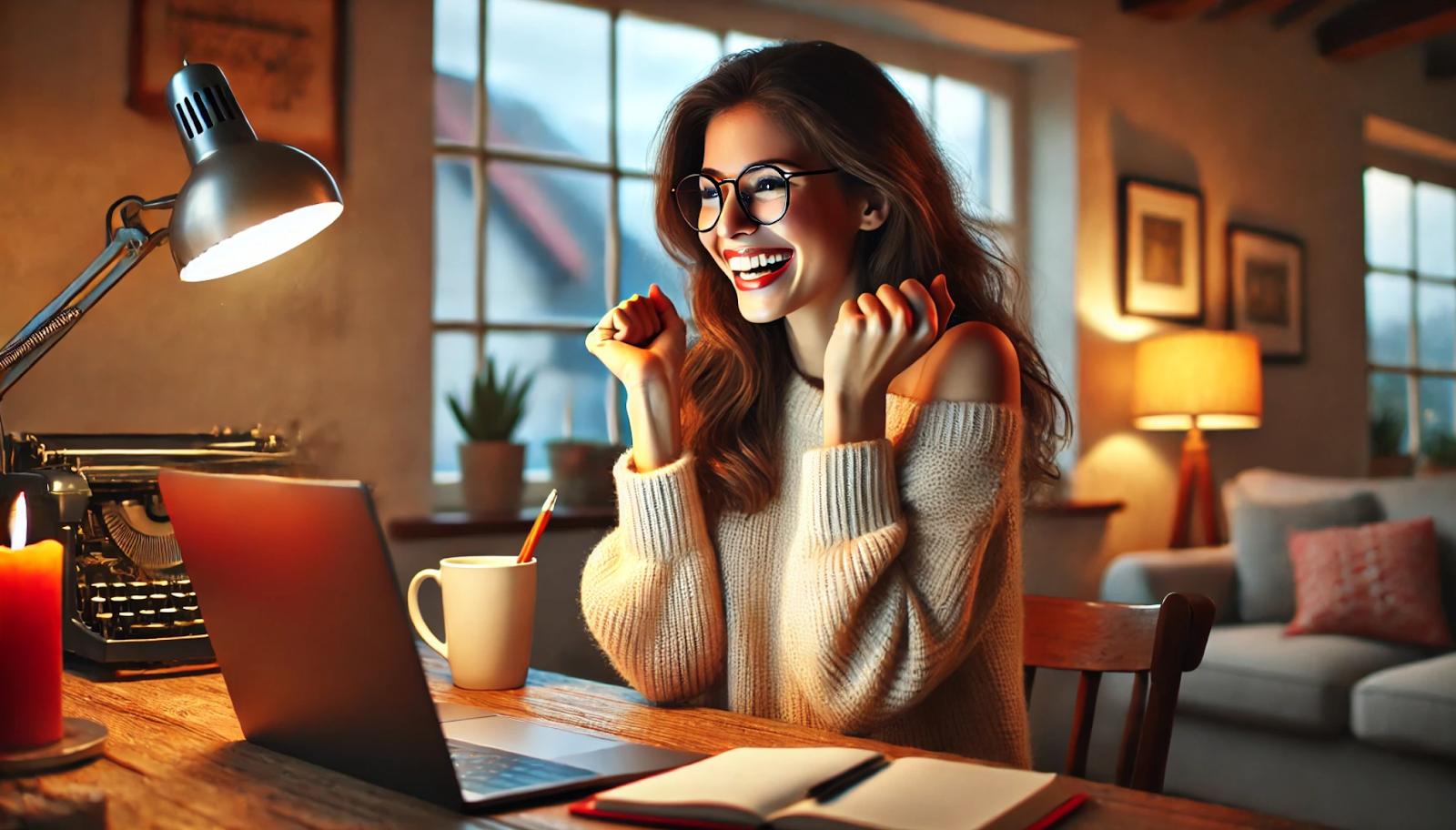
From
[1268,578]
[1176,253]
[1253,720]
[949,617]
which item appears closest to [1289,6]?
[1176,253]

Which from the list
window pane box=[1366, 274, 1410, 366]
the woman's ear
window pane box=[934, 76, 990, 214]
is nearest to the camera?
the woman's ear

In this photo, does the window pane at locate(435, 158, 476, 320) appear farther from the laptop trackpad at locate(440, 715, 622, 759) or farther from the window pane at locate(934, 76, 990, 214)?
the laptop trackpad at locate(440, 715, 622, 759)

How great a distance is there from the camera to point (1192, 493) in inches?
152

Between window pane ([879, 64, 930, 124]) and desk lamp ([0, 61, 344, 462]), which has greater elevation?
window pane ([879, 64, 930, 124])

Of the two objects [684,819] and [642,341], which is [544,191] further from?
[684,819]

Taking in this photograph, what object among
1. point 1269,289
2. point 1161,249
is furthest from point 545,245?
point 1269,289

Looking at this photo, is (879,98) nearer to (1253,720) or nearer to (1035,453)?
(1035,453)

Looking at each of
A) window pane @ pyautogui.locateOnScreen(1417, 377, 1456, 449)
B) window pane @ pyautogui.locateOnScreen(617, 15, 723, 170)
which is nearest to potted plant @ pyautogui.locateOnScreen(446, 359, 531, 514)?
window pane @ pyautogui.locateOnScreen(617, 15, 723, 170)

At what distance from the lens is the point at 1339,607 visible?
10.1 ft

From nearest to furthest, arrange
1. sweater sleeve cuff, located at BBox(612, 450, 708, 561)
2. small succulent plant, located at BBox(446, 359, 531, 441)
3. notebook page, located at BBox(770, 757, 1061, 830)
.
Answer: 1. notebook page, located at BBox(770, 757, 1061, 830)
2. sweater sleeve cuff, located at BBox(612, 450, 708, 561)
3. small succulent plant, located at BBox(446, 359, 531, 441)

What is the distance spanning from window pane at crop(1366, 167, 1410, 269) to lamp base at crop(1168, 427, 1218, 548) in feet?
5.64

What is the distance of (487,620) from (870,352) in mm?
444

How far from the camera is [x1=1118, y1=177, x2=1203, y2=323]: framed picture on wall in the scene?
386cm

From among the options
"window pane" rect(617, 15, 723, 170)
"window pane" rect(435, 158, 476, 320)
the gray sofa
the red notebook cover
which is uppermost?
"window pane" rect(617, 15, 723, 170)
